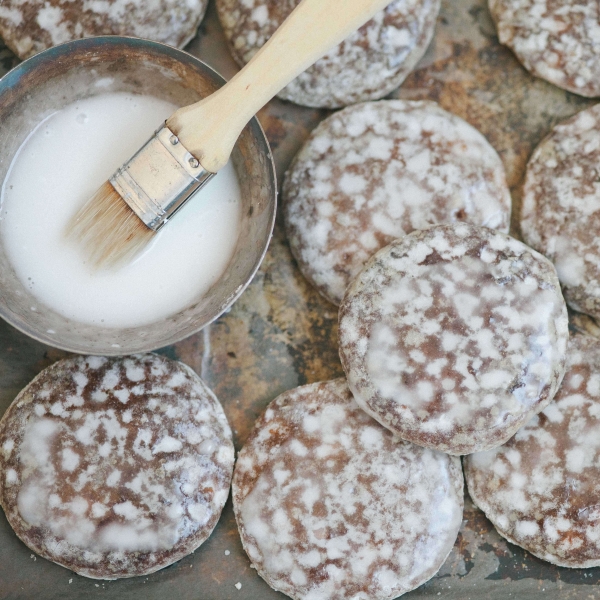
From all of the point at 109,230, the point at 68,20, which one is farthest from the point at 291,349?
the point at 68,20

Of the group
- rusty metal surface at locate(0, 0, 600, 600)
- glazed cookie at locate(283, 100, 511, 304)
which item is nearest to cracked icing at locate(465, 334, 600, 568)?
rusty metal surface at locate(0, 0, 600, 600)

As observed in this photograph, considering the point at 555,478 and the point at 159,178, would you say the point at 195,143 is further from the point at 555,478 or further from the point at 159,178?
the point at 555,478

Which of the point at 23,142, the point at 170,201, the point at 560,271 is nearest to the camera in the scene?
the point at 170,201

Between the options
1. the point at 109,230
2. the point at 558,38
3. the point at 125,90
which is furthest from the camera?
the point at 558,38

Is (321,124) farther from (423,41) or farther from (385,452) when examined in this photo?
(385,452)

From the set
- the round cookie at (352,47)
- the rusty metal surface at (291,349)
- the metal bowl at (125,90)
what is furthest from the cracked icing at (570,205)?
the metal bowl at (125,90)

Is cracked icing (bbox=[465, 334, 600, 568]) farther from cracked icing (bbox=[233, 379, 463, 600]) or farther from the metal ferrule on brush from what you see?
the metal ferrule on brush

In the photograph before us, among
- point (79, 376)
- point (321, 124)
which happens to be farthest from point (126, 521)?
point (321, 124)
